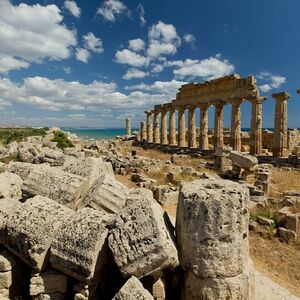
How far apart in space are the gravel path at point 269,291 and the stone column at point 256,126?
21.2m

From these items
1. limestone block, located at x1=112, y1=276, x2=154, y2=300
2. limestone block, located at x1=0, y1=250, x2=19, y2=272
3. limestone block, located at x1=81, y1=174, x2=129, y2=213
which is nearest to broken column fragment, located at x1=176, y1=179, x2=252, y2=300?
limestone block, located at x1=112, y1=276, x2=154, y2=300

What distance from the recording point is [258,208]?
1006 centimetres

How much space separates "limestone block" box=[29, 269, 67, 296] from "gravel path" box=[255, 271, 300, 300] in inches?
122

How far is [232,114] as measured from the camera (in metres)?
27.5

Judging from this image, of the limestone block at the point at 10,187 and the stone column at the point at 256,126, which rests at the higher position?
Answer: the stone column at the point at 256,126

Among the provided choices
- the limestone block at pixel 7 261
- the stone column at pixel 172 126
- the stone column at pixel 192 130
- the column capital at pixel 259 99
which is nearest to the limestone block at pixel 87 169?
the limestone block at pixel 7 261

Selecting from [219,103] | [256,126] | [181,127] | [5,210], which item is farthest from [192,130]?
[5,210]

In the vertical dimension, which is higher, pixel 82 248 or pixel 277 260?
pixel 82 248

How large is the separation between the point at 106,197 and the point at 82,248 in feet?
4.74

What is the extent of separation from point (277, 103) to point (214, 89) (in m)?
6.79

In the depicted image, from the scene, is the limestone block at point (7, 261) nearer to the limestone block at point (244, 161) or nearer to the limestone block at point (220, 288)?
the limestone block at point (220, 288)

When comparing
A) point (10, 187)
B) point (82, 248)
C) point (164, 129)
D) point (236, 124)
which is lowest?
point (82, 248)

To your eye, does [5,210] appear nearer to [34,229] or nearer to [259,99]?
[34,229]

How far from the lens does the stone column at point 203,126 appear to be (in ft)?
101
